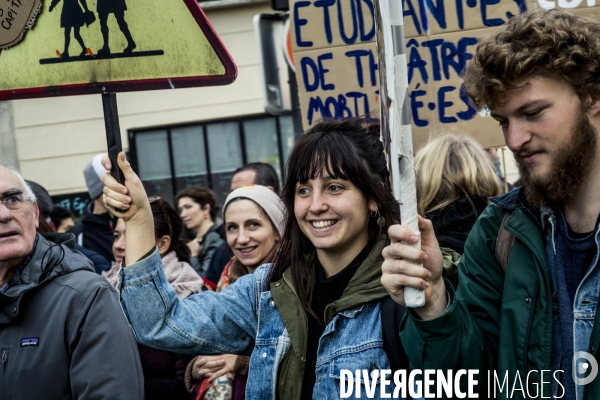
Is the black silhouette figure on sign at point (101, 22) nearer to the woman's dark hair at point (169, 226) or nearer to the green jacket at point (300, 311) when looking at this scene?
the green jacket at point (300, 311)

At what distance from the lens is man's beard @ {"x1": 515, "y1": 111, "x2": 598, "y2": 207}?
2244mm

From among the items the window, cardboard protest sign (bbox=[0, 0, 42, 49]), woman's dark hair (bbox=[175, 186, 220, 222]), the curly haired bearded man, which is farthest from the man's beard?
the window

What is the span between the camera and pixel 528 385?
227 centimetres

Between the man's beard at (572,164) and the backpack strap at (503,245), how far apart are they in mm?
158

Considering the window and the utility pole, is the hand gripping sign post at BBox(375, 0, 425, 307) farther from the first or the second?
the utility pole

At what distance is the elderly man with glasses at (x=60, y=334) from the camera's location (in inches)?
111

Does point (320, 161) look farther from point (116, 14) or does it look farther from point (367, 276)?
point (116, 14)

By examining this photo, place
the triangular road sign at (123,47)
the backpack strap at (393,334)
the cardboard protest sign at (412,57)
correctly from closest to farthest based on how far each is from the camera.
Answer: the backpack strap at (393,334)
the triangular road sign at (123,47)
the cardboard protest sign at (412,57)

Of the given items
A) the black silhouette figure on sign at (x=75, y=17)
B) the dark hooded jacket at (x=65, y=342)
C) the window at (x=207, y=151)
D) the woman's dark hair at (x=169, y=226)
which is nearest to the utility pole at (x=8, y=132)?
the window at (x=207, y=151)

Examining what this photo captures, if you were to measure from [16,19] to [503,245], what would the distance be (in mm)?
1645

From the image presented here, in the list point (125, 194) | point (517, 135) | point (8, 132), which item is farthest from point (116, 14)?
point (8, 132)

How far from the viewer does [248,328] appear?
287cm

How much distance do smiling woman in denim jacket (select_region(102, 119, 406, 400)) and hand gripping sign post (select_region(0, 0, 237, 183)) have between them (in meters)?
0.28

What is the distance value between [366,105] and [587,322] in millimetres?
2346
